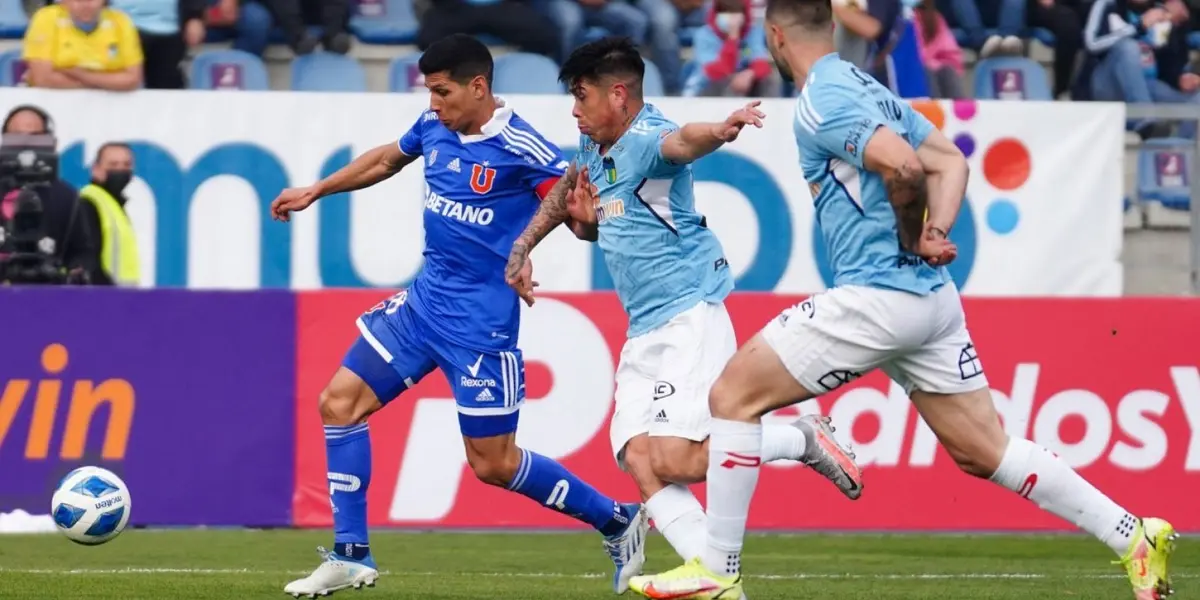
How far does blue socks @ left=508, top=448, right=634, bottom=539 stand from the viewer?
8.52m

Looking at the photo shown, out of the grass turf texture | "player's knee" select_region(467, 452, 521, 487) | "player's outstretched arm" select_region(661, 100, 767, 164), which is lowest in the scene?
the grass turf texture

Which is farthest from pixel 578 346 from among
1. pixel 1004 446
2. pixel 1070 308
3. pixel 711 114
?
pixel 1004 446

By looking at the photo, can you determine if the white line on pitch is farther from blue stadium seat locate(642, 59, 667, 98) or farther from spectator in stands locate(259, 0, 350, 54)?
spectator in stands locate(259, 0, 350, 54)

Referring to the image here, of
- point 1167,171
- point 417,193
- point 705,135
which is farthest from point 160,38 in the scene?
point 705,135

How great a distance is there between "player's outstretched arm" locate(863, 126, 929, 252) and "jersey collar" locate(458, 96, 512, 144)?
2371 mm

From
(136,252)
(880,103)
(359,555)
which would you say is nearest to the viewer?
(880,103)

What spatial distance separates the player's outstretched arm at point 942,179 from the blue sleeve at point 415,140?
105 inches

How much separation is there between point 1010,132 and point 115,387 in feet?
20.3

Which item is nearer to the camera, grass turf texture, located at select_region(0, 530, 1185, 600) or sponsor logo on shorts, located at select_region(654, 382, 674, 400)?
sponsor logo on shorts, located at select_region(654, 382, 674, 400)

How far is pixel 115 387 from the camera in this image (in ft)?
37.7

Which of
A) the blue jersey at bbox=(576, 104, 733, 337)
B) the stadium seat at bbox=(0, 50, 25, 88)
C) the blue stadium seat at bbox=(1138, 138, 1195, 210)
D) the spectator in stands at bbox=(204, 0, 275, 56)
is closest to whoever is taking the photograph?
the blue jersey at bbox=(576, 104, 733, 337)

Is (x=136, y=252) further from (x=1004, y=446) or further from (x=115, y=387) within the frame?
(x=1004, y=446)

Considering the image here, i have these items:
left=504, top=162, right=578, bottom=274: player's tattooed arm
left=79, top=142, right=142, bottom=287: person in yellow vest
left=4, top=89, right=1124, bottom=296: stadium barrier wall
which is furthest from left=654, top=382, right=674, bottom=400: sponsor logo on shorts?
left=79, top=142, right=142, bottom=287: person in yellow vest

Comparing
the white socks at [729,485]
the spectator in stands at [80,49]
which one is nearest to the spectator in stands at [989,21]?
the spectator in stands at [80,49]
